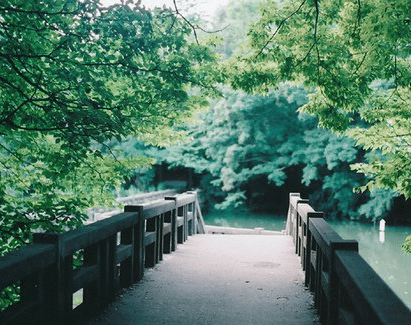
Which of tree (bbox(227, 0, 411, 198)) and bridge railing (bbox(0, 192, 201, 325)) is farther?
tree (bbox(227, 0, 411, 198))

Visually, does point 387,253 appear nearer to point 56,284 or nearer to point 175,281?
point 175,281

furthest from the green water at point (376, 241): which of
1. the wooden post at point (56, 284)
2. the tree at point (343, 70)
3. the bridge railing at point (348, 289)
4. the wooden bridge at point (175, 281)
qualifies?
the wooden post at point (56, 284)

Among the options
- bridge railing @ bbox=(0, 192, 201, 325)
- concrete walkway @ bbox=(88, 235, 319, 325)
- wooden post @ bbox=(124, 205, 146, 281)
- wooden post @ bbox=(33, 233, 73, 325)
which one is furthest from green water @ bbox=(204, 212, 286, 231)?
wooden post @ bbox=(33, 233, 73, 325)

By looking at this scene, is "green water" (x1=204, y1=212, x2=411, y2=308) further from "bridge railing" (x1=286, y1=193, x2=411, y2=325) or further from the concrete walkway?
"bridge railing" (x1=286, y1=193, x2=411, y2=325)

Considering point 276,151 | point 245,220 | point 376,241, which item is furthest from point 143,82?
point 245,220

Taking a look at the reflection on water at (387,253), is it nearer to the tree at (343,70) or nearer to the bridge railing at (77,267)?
the tree at (343,70)

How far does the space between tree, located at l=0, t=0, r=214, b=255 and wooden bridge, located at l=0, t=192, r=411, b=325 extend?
0.84m

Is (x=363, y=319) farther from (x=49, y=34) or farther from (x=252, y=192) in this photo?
(x=252, y=192)

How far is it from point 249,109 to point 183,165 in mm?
7047

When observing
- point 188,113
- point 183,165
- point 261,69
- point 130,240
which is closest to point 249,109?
point 183,165

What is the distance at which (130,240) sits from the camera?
17.0 feet

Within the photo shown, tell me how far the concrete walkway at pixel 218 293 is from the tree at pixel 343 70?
2078mm

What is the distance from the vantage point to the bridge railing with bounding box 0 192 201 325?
280 cm

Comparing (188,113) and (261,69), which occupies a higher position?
(261,69)
